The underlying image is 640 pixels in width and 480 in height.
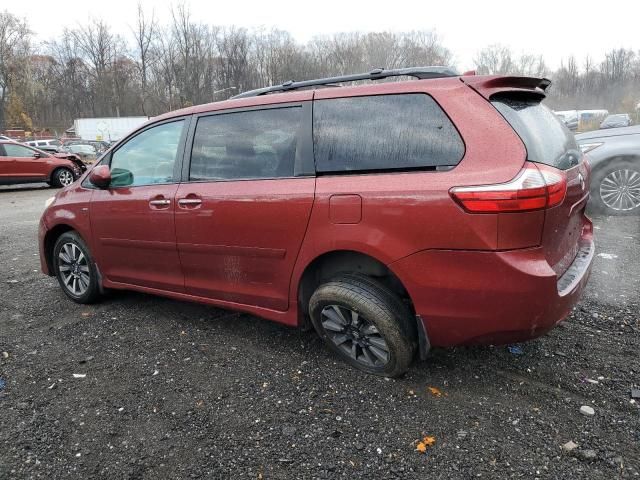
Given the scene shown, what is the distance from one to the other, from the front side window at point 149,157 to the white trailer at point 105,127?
44685mm

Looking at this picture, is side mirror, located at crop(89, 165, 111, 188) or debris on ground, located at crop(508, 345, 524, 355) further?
side mirror, located at crop(89, 165, 111, 188)

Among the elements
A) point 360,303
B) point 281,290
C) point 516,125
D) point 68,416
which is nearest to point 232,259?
point 281,290

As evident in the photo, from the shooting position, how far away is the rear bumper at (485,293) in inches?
88.9

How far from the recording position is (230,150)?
3213 millimetres

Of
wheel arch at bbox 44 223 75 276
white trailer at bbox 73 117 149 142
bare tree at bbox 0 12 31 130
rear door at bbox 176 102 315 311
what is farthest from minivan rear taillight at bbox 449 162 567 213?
bare tree at bbox 0 12 31 130

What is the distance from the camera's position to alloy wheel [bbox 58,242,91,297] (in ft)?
13.9

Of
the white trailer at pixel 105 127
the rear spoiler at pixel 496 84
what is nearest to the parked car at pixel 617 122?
the rear spoiler at pixel 496 84

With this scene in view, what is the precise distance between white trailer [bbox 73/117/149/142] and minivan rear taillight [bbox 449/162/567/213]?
47.1 metres

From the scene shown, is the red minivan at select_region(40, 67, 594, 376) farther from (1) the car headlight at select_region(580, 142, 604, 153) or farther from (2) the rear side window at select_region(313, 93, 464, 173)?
(1) the car headlight at select_region(580, 142, 604, 153)

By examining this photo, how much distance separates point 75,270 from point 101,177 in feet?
3.46

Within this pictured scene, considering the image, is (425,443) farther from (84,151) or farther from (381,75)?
(84,151)

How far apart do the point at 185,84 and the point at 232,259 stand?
66.8 m

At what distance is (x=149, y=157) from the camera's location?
3.71 metres

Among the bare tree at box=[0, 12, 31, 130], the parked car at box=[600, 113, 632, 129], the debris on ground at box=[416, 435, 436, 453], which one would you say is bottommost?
the debris on ground at box=[416, 435, 436, 453]
